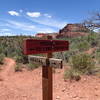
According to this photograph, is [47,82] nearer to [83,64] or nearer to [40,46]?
[40,46]

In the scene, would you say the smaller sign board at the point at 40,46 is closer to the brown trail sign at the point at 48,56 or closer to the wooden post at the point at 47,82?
the brown trail sign at the point at 48,56

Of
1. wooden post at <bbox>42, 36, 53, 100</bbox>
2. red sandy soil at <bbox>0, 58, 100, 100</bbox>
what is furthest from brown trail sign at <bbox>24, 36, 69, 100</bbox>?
red sandy soil at <bbox>0, 58, 100, 100</bbox>

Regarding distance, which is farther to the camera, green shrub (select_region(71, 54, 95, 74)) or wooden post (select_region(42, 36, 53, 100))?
green shrub (select_region(71, 54, 95, 74))

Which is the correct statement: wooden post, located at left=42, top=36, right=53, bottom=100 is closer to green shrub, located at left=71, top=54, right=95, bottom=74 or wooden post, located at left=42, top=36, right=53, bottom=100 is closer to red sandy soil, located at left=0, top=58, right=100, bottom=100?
red sandy soil, located at left=0, top=58, right=100, bottom=100

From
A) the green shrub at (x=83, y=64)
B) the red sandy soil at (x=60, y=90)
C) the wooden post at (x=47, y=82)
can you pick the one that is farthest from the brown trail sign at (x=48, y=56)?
the green shrub at (x=83, y=64)

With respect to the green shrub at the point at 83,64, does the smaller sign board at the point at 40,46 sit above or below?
above

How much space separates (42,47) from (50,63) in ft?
1.20

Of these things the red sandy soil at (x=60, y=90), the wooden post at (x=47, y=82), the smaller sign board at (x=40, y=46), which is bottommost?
the red sandy soil at (x=60, y=90)

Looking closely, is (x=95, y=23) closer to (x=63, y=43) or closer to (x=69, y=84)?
(x=69, y=84)

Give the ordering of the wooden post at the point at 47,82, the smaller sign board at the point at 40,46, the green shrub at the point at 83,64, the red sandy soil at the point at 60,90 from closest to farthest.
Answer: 1. the smaller sign board at the point at 40,46
2. the wooden post at the point at 47,82
3. the red sandy soil at the point at 60,90
4. the green shrub at the point at 83,64

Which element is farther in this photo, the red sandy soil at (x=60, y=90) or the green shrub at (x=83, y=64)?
the green shrub at (x=83, y=64)

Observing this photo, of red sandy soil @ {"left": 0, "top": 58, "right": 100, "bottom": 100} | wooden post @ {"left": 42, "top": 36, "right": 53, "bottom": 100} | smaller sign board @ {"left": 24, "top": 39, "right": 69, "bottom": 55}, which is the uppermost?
smaller sign board @ {"left": 24, "top": 39, "right": 69, "bottom": 55}

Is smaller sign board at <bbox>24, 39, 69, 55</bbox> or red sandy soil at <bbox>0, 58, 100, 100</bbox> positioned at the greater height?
smaller sign board at <bbox>24, 39, 69, 55</bbox>

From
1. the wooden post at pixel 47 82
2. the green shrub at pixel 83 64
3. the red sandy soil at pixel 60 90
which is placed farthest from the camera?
the green shrub at pixel 83 64
